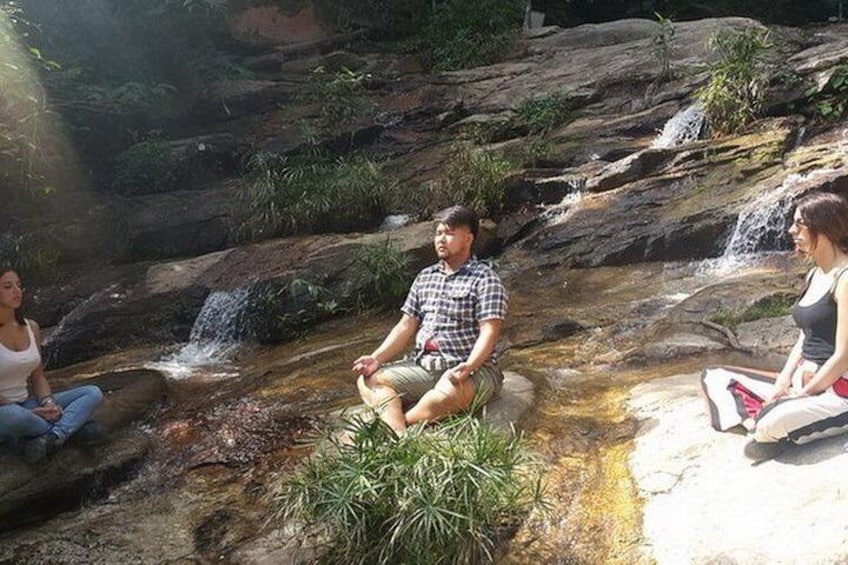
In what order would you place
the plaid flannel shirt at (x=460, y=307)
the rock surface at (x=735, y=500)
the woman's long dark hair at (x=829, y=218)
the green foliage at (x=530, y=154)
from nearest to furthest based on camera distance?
the rock surface at (x=735, y=500) → the woman's long dark hair at (x=829, y=218) → the plaid flannel shirt at (x=460, y=307) → the green foliage at (x=530, y=154)

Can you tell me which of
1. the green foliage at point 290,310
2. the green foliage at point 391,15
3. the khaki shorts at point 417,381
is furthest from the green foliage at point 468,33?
the khaki shorts at point 417,381

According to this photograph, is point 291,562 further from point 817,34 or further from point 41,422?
point 817,34

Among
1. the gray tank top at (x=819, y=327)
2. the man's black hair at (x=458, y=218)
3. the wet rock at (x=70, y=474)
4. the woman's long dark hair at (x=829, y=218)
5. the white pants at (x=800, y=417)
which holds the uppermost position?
the man's black hair at (x=458, y=218)

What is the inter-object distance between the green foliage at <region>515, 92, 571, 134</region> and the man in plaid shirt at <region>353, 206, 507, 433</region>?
856 centimetres

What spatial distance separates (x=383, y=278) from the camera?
305 inches

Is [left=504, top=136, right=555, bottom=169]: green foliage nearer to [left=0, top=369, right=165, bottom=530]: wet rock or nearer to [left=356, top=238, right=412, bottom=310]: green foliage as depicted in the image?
[left=356, top=238, right=412, bottom=310]: green foliage

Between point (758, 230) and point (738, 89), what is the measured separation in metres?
3.24

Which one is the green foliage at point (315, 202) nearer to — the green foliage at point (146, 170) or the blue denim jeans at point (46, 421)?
the green foliage at point (146, 170)

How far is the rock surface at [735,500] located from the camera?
8.20 feet

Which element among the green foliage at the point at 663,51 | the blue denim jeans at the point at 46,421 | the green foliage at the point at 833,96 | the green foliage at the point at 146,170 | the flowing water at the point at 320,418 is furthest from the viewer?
the green foliage at the point at 663,51

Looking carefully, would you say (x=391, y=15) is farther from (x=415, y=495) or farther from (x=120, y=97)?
(x=415, y=495)

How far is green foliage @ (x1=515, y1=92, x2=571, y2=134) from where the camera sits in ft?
39.3

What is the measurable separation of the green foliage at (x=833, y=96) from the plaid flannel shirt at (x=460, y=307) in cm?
768

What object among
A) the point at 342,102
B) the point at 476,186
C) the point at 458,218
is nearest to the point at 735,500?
the point at 458,218
